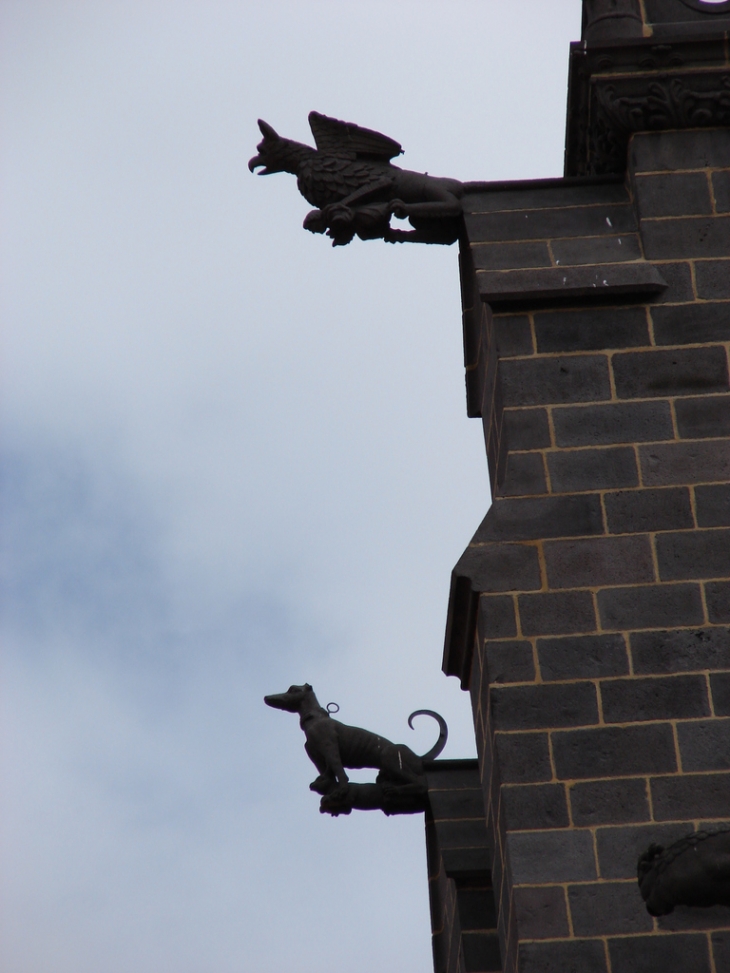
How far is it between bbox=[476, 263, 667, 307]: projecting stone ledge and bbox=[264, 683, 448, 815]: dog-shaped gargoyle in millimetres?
2765

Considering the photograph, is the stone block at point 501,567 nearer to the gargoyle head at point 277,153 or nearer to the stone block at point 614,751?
the stone block at point 614,751

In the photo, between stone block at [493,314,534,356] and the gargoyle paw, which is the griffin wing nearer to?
the gargoyle paw

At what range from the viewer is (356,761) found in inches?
439

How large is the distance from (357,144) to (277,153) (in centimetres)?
48

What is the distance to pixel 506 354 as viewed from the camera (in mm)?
9641

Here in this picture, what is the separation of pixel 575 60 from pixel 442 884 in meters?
5.12

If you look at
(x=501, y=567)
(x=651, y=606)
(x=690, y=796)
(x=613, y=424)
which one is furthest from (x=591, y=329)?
(x=690, y=796)

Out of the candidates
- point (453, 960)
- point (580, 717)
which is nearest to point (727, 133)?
point (580, 717)

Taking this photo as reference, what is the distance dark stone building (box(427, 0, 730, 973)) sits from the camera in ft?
27.4

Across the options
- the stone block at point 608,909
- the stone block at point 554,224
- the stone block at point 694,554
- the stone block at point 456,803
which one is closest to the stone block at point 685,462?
the stone block at point 694,554

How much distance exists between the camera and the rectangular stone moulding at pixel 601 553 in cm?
832

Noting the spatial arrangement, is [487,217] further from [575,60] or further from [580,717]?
[580,717]

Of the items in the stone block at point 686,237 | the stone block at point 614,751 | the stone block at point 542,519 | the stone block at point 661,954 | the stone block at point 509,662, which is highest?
the stone block at point 686,237

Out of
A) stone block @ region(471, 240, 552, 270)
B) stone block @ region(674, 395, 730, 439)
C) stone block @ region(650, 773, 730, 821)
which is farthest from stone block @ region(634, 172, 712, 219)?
stone block @ region(650, 773, 730, 821)
